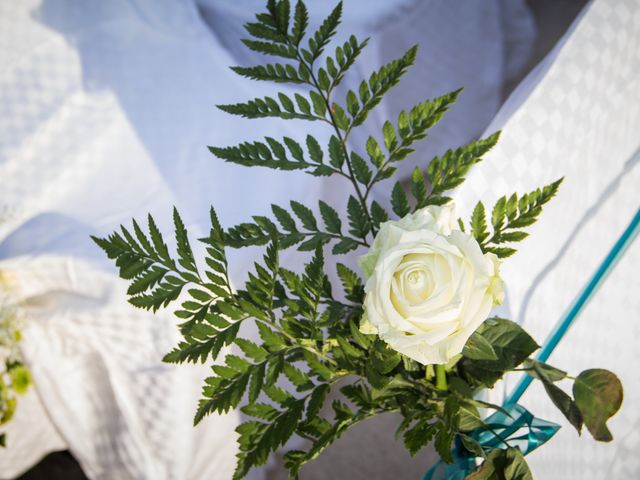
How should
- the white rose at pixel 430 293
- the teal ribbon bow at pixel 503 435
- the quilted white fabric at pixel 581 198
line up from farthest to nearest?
1. the quilted white fabric at pixel 581 198
2. the teal ribbon bow at pixel 503 435
3. the white rose at pixel 430 293

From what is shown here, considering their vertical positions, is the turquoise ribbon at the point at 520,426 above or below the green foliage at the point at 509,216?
below

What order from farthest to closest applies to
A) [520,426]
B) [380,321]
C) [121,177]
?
1. [121,177]
2. [520,426]
3. [380,321]

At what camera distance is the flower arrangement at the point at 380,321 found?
34 centimetres

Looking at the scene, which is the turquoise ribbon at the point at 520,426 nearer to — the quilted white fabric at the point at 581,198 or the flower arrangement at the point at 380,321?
the flower arrangement at the point at 380,321

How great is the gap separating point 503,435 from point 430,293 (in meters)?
0.19

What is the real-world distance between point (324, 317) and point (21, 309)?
2.52 feet

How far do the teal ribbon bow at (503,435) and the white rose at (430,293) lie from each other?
0.15m

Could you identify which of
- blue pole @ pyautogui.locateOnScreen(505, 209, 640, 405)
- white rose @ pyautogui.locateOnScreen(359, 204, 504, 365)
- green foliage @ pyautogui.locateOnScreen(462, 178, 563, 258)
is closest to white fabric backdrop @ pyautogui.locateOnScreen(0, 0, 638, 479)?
blue pole @ pyautogui.locateOnScreen(505, 209, 640, 405)

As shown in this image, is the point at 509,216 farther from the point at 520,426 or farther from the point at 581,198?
the point at 581,198

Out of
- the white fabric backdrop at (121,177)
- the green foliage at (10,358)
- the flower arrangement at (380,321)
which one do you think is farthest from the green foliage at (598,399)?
the green foliage at (10,358)

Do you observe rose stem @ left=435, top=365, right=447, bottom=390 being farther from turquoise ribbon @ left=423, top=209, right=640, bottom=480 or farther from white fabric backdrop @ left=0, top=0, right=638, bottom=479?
white fabric backdrop @ left=0, top=0, right=638, bottom=479

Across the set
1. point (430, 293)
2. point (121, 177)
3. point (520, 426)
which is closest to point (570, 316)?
point (520, 426)

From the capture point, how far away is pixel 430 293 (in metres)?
0.35

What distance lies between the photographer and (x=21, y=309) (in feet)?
3.34
